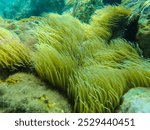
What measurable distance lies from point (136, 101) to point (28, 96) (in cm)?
113

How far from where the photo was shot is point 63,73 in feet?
11.5

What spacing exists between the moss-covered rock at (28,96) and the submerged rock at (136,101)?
2.02 feet

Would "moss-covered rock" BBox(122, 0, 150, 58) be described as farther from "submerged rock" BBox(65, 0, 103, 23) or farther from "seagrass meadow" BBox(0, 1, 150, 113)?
"submerged rock" BBox(65, 0, 103, 23)

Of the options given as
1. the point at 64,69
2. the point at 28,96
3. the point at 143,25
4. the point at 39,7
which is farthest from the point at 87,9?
the point at 39,7

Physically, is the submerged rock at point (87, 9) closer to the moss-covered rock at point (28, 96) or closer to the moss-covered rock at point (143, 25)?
the moss-covered rock at point (143, 25)

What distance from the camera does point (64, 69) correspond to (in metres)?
3.56

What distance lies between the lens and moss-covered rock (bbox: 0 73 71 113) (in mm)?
2994

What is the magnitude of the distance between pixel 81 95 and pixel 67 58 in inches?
23.8

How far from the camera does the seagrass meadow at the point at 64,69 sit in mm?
3188

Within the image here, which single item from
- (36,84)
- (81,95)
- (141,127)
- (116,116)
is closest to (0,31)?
(36,84)

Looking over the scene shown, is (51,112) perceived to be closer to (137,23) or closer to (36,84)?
(36,84)

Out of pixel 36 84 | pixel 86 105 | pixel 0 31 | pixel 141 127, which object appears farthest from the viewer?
pixel 0 31

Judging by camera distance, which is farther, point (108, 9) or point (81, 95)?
point (108, 9)

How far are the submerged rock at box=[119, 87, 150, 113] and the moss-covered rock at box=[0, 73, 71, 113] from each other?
0.62m
